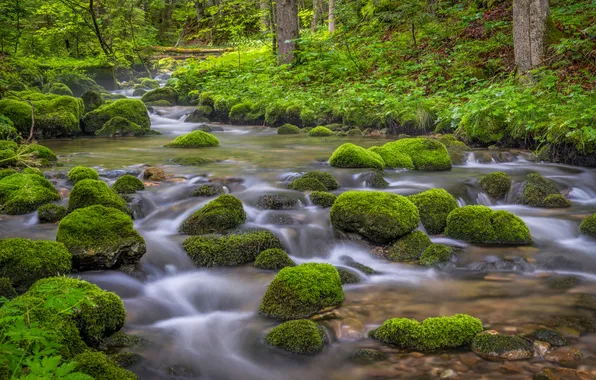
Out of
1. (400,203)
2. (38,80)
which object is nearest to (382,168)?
(400,203)

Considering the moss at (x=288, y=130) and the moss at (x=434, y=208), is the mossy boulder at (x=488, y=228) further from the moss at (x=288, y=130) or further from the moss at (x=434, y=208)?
the moss at (x=288, y=130)

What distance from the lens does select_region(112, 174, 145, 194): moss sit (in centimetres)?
755

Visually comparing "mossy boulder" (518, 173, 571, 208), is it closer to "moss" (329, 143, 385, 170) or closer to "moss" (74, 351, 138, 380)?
"moss" (329, 143, 385, 170)

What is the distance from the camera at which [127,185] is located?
764cm

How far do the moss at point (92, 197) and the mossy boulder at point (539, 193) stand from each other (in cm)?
579

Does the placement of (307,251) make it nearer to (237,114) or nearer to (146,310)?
(146,310)

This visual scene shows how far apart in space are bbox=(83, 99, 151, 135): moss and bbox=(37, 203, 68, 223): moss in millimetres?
8958

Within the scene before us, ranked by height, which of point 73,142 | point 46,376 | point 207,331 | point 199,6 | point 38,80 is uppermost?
point 199,6

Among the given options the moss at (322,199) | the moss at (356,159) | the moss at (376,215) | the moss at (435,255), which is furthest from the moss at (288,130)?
the moss at (435,255)

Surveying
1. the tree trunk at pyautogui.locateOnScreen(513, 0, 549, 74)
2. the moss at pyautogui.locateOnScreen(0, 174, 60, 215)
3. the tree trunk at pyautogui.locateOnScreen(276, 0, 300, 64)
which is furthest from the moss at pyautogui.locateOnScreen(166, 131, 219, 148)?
the tree trunk at pyautogui.locateOnScreen(513, 0, 549, 74)

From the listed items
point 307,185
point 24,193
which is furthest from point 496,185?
point 24,193

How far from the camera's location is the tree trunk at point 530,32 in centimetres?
1180

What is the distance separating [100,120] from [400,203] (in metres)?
11.4

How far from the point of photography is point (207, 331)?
15.4ft
